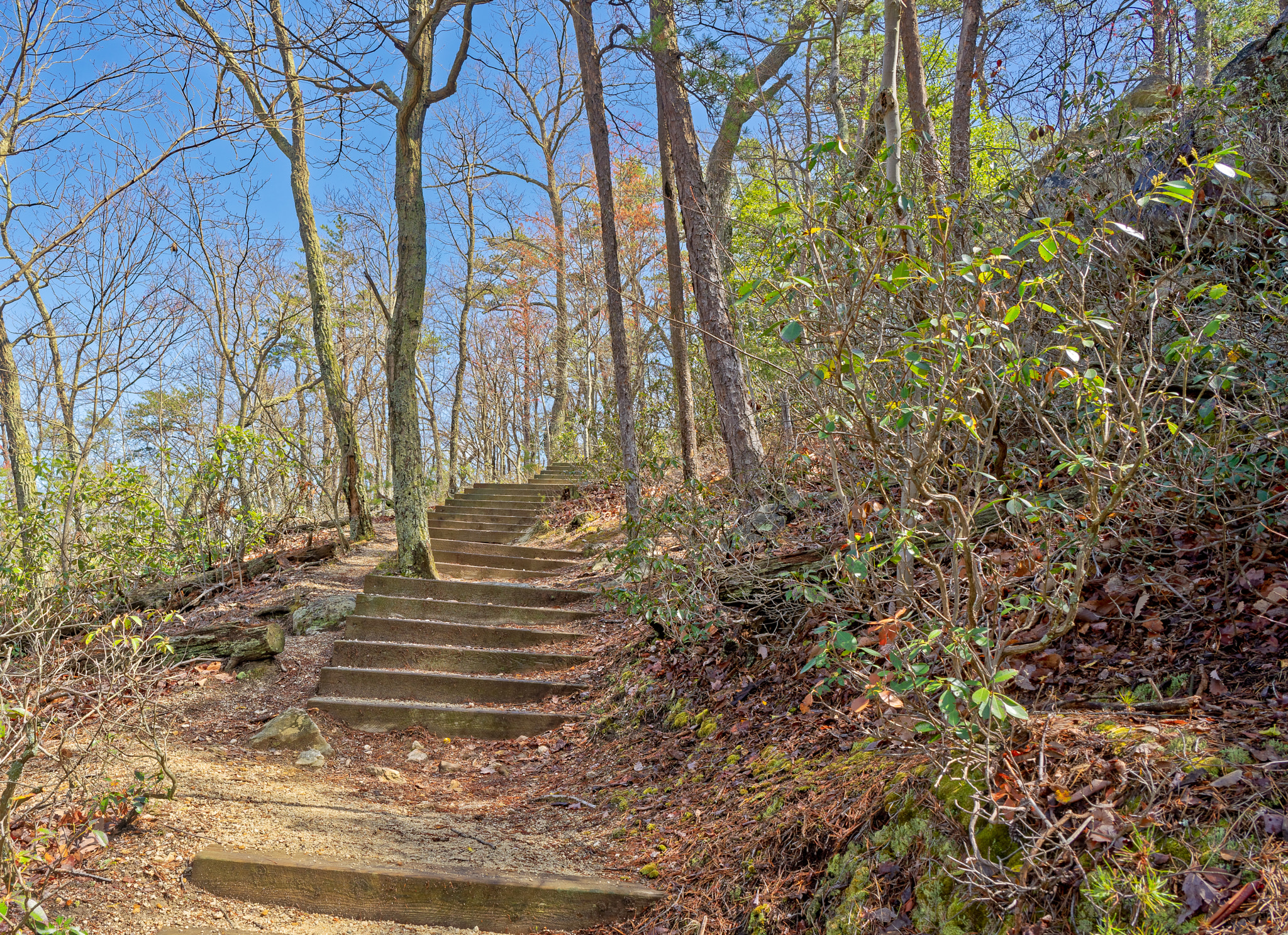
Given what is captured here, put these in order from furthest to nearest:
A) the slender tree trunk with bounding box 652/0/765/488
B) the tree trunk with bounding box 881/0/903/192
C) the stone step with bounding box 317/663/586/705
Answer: the slender tree trunk with bounding box 652/0/765/488, the stone step with bounding box 317/663/586/705, the tree trunk with bounding box 881/0/903/192

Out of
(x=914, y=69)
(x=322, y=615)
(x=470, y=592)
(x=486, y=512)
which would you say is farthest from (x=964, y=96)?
(x=486, y=512)

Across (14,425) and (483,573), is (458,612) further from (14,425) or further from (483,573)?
(14,425)

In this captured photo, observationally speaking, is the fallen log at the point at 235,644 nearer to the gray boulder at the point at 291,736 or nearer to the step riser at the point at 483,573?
the gray boulder at the point at 291,736

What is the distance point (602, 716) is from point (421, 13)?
748 cm

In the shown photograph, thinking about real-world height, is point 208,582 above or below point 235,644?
above

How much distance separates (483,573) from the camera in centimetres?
800

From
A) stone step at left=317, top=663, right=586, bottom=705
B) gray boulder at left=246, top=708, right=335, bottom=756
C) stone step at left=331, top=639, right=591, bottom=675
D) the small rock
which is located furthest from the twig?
stone step at left=331, top=639, right=591, bottom=675

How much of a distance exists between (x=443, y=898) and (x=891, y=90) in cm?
415

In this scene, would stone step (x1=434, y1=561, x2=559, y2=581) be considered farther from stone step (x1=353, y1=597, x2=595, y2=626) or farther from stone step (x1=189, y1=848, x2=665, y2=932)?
stone step (x1=189, y1=848, x2=665, y2=932)

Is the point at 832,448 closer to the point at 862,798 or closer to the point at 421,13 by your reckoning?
the point at 862,798

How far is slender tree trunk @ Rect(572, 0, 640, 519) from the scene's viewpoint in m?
7.61

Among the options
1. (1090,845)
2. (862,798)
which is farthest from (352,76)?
(1090,845)

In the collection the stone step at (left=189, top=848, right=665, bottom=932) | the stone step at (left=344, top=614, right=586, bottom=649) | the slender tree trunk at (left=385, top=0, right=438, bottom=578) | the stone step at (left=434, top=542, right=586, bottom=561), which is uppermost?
the slender tree trunk at (left=385, top=0, right=438, bottom=578)

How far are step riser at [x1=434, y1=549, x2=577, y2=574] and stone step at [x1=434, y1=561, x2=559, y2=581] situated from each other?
34 mm
